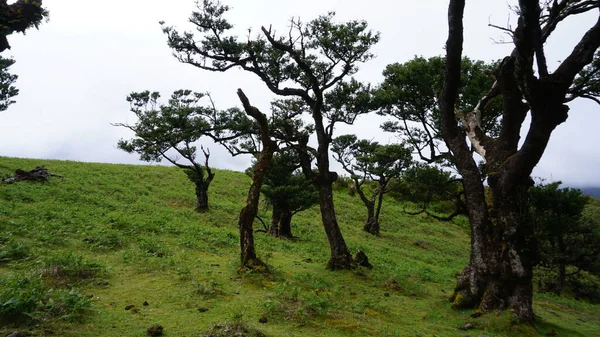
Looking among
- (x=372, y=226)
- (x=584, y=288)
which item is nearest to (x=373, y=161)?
(x=372, y=226)

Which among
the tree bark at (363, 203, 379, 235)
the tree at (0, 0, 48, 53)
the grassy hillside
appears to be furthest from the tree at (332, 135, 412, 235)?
the tree at (0, 0, 48, 53)

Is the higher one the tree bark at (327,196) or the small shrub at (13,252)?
the tree bark at (327,196)

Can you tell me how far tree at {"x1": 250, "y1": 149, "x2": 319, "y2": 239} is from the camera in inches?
898

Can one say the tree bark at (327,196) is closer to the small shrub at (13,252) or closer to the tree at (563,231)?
the tree at (563,231)

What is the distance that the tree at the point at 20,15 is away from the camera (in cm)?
2081

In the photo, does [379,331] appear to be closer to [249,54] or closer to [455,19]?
[455,19]

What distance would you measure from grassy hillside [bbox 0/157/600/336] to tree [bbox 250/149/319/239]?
11.9 feet

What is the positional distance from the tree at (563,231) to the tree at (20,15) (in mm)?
28613

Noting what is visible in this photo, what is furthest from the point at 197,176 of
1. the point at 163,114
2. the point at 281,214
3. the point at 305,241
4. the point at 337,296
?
the point at 337,296

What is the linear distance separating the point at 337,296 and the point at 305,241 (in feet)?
42.5

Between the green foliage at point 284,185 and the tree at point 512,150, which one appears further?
the green foliage at point 284,185

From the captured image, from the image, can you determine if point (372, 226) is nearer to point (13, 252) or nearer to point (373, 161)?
point (373, 161)

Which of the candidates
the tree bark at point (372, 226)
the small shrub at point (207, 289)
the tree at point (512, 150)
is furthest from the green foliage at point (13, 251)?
the tree bark at point (372, 226)

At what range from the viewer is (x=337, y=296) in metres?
9.81
